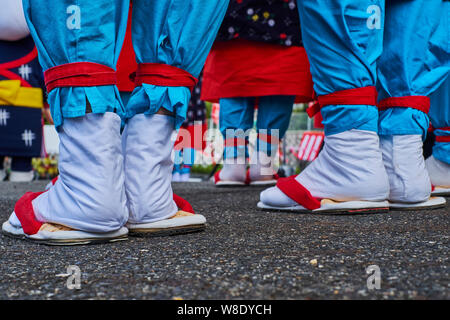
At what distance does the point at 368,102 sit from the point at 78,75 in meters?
0.76

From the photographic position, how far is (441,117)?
6.10ft

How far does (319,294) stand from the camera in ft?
1.81

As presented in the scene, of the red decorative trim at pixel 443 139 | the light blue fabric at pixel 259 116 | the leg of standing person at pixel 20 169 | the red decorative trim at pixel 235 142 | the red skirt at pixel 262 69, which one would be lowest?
the leg of standing person at pixel 20 169

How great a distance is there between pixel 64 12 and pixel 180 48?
222 mm

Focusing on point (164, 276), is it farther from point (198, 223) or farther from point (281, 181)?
point (281, 181)

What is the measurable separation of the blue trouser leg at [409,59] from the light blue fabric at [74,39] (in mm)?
861

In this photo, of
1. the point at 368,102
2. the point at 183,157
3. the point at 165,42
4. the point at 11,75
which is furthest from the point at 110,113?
the point at 183,157

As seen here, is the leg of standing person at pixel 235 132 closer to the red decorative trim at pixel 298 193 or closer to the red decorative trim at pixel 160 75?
the red decorative trim at pixel 298 193

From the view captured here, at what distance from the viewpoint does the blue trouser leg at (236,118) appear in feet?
7.53

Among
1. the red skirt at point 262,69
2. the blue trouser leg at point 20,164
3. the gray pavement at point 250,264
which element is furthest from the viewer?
the blue trouser leg at point 20,164

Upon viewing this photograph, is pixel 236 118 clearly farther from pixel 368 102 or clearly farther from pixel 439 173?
pixel 368 102

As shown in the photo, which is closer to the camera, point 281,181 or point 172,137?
point 172,137

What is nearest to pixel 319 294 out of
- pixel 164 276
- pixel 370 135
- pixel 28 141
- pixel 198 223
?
pixel 164 276

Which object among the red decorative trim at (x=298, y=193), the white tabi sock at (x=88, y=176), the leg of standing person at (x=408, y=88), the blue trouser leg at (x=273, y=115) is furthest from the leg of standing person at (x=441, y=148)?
the white tabi sock at (x=88, y=176)
